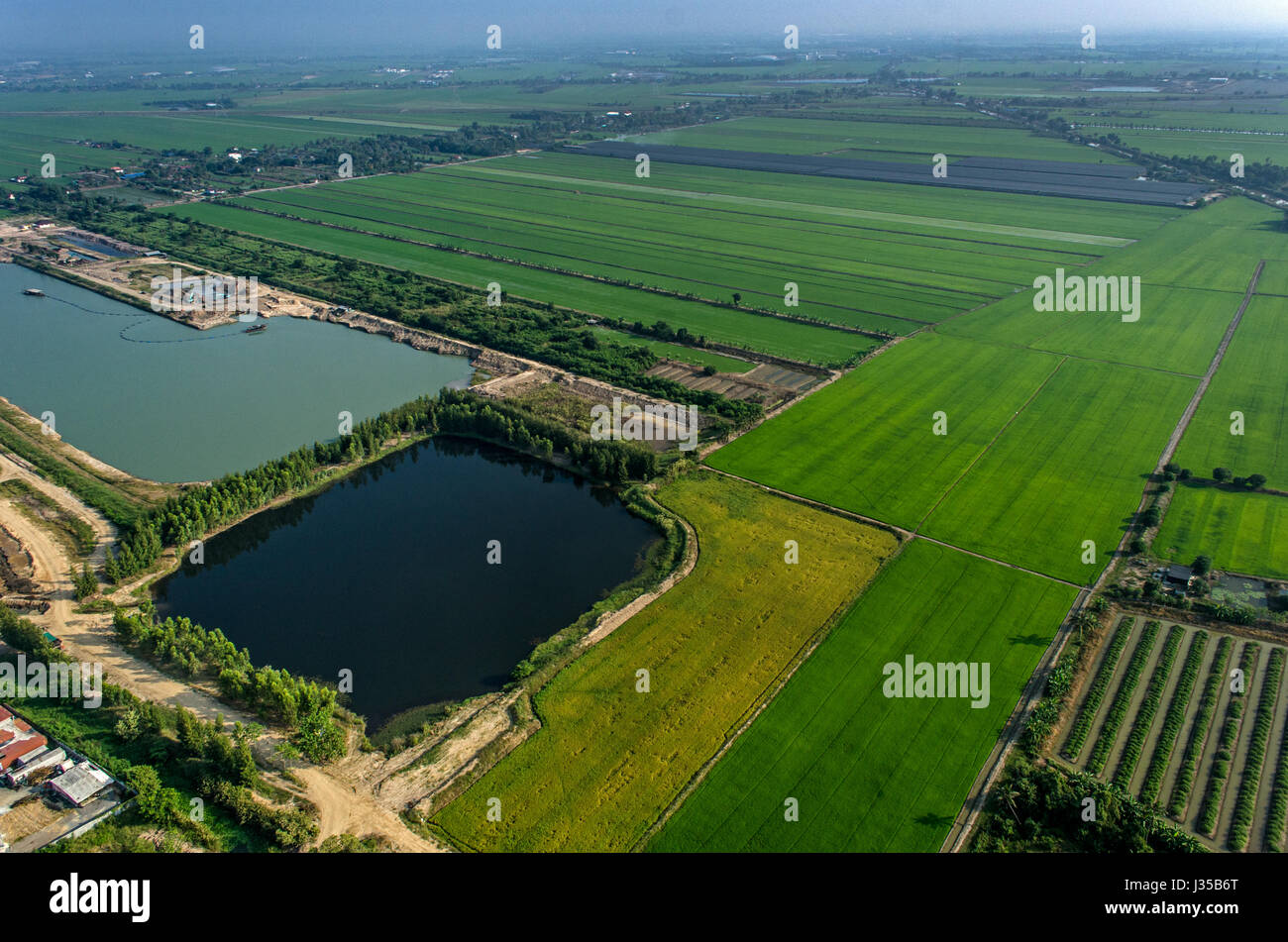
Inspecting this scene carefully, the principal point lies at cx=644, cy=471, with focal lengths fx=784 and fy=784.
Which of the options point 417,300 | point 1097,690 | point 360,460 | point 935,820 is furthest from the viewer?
point 417,300

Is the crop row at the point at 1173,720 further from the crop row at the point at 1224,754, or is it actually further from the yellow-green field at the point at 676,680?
the yellow-green field at the point at 676,680

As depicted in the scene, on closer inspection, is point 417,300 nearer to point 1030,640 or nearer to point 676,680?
point 676,680

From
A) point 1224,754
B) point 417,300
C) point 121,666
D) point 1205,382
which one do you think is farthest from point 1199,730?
point 417,300

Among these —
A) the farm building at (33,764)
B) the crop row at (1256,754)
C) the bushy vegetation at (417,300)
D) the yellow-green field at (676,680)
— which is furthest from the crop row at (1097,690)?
the farm building at (33,764)

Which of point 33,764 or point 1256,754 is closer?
point 33,764

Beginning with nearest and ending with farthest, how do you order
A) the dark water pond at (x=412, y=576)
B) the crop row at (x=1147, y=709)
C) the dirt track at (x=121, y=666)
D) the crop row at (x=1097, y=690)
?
the dirt track at (x=121, y=666) < the crop row at (x=1147, y=709) < the crop row at (x=1097, y=690) < the dark water pond at (x=412, y=576)

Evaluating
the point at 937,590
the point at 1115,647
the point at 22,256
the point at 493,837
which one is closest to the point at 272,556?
the point at 493,837
